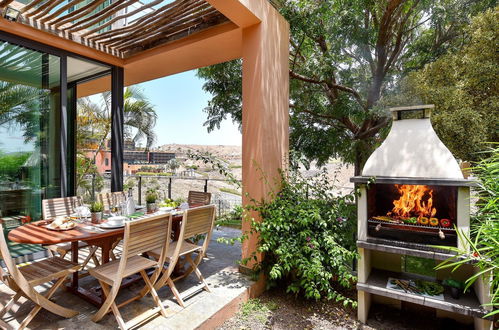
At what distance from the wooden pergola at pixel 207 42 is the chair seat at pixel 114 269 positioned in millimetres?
1277

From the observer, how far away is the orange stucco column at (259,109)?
10.8ft

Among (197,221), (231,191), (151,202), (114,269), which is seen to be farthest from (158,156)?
(114,269)

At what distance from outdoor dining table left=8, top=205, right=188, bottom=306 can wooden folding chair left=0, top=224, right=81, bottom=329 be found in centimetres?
19

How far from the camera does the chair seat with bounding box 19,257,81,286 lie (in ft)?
7.17

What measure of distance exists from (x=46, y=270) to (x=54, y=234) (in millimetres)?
337

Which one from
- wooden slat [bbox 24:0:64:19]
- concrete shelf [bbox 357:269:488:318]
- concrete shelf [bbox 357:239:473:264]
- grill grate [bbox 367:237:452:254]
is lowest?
concrete shelf [bbox 357:269:488:318]

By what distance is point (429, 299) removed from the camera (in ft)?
8.07

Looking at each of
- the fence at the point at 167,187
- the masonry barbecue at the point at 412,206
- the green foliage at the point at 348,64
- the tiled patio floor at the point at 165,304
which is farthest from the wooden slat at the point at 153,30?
the tiled patio floor at the point at 165,304

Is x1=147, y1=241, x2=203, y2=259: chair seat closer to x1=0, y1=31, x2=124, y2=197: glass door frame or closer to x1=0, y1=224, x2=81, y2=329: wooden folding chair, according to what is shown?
x1=0, y1=224, x2=81, y2=329: wooden folding chair

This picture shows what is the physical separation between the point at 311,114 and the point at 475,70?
11.2 feet

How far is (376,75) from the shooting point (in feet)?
20.6

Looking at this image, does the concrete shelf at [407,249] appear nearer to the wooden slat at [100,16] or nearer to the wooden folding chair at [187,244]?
the wooden folding chair at [187,244]

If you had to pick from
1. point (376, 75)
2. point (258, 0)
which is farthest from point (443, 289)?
point (376, 75)

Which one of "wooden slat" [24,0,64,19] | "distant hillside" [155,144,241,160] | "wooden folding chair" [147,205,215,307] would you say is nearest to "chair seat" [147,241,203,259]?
"wooden folding chair" [147,205,215,307]
